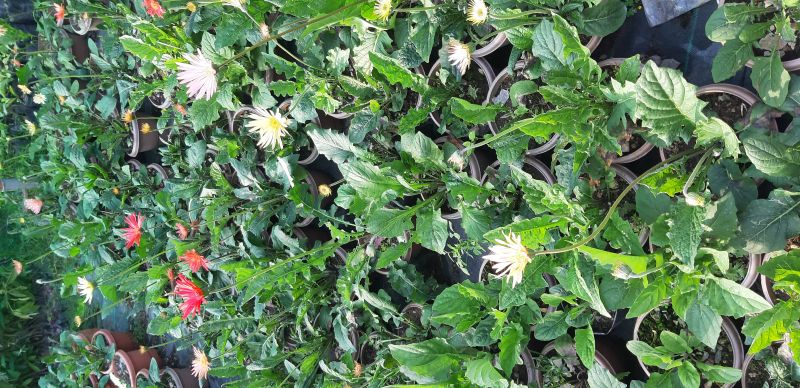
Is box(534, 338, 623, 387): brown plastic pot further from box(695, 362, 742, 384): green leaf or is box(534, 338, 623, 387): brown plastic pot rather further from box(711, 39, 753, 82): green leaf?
box(711, 39, 753, 82): green leaf

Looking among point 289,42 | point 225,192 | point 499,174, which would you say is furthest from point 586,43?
point 225,192

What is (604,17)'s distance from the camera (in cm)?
135

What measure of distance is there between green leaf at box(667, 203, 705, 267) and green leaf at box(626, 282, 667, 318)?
0.10 meters

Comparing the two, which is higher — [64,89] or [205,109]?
[205,109]

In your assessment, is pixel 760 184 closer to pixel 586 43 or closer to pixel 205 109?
pixel 586 43

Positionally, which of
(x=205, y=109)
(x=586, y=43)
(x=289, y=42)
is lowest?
(x=205, y=109)

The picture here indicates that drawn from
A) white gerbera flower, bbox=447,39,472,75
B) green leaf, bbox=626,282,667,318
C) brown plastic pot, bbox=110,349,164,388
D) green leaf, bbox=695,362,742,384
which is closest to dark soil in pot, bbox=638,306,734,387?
green leaf, bbox=695,362,742,384

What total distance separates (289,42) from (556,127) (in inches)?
44.3

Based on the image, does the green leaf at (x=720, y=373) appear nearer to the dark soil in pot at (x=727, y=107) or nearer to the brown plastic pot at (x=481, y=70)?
the dark soil in pot at (x=727, y=107)

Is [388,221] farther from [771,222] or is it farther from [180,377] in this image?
[180,377]

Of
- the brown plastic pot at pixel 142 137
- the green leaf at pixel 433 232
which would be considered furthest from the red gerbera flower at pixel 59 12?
the green leaf at pixel 433 232

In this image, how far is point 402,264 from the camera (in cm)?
179

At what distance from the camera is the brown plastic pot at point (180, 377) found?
2.69 m

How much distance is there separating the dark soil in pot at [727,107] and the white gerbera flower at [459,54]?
0.55 meters
